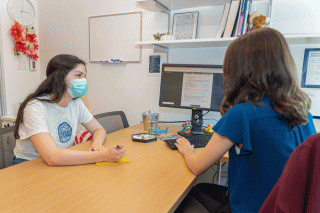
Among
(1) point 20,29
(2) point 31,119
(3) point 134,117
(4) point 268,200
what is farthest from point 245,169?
(1) point 20,29

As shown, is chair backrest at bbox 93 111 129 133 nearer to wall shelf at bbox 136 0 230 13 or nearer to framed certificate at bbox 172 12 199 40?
framed certificate at bbox 172 12 199 40

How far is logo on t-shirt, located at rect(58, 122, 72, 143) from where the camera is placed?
1209 millimetres

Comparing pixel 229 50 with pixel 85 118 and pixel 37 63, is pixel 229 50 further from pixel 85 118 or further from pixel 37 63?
pixel 37 63

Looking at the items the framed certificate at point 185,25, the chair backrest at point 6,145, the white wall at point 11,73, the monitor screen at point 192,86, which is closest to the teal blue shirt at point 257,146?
the monitor screen at point 192,86

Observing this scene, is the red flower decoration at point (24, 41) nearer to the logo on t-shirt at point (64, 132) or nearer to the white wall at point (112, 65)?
the white wall at point (112, 65)

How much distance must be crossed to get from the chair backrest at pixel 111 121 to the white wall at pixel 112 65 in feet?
0.91

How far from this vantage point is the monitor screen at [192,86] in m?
1.50

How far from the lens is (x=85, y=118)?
1.41 m

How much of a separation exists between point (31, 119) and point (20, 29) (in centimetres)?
196

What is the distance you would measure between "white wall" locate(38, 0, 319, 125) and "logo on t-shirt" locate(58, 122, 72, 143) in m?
0.93

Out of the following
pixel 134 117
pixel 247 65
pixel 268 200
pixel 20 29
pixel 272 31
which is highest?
pixel 20 29

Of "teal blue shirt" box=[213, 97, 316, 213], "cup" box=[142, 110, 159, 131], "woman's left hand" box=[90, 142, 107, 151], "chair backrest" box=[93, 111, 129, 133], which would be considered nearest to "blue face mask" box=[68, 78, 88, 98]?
"woman's left hand" box=[90, 142, 107, 151]

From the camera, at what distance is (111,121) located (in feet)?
5.75

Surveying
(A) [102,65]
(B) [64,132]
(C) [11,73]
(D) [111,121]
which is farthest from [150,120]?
(C) [11,73]
